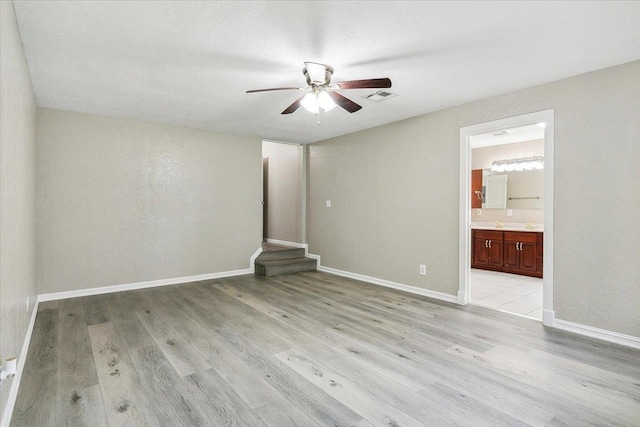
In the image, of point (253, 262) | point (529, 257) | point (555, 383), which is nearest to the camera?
point (555, 383)

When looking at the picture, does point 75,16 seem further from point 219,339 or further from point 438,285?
point 438,285

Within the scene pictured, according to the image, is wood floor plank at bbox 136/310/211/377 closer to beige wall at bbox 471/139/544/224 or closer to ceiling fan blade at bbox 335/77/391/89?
ceiling fan blade at bbox 335/77/391/89

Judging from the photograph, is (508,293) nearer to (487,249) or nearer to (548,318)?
(548,318)

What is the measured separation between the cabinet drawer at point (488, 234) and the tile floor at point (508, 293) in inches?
25.0

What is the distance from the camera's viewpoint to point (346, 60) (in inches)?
107

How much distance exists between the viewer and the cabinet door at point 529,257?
5.48 meters

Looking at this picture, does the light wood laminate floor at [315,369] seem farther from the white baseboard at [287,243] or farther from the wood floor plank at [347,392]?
the white baseboard at [287,243]

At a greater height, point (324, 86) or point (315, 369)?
point (324, 86)

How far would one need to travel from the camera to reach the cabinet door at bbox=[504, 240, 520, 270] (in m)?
5.67

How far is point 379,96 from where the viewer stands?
3.57 m

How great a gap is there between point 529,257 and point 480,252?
0.82 m

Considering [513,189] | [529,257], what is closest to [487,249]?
[529,257]

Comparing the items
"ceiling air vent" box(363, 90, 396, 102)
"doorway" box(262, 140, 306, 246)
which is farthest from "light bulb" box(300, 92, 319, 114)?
"doorway" box(262, 140, 306, 246)

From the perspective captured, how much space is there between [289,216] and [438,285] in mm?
3653
